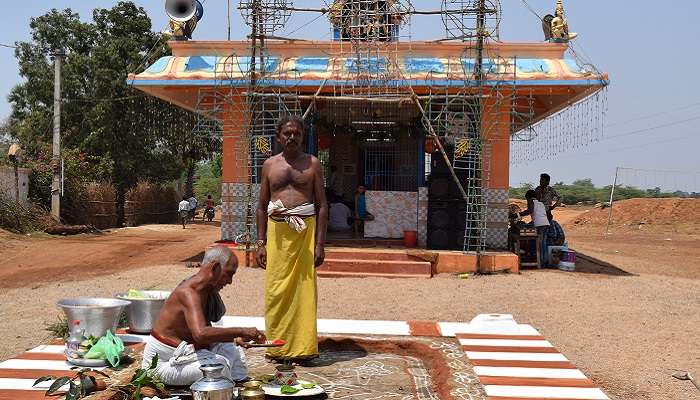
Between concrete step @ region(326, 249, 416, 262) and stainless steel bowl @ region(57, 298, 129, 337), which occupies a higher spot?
stainless steel bowl @ region(57, 298, 129, 337)

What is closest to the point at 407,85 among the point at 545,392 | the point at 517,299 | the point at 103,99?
the point at 517,299

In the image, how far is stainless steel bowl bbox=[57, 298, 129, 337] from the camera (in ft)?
16.5

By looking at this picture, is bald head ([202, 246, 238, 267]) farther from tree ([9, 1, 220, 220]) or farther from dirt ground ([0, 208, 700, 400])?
tree ([9, 1, 220, 220])

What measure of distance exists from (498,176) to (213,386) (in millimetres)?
10467

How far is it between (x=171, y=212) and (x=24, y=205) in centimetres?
1232

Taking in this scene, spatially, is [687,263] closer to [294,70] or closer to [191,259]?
[294,70]

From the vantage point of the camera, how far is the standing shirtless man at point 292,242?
5.46m

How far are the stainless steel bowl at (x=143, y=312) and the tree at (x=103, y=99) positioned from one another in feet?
74.8

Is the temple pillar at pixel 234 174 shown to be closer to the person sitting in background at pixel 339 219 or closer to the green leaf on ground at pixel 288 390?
the person sitting in background at pixel 339 219

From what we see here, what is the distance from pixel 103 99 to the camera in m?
28.0

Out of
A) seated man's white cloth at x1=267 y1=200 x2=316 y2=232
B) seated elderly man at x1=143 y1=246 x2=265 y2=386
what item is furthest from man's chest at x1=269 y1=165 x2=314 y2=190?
seated elderly man at x1=143 y1=246 x2=265 y2=386

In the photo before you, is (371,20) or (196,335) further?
(371,20)

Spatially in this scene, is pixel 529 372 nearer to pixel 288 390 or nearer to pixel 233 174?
pixel 288 390

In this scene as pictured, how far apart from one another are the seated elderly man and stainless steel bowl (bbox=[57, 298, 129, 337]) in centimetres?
79
